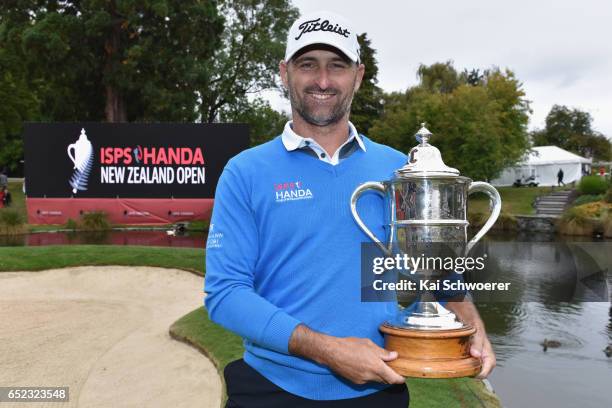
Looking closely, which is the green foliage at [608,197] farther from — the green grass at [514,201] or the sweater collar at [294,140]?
the sweater collar at [294,140]

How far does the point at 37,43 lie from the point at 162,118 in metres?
6.69

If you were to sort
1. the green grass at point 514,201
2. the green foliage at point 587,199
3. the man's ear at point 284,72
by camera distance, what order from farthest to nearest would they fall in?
the green grass at point 514,201 < the green foliage at point 587,199 < the man's ear at point 284,72

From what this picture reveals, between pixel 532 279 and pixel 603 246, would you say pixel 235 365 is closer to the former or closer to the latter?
pixel 532 279

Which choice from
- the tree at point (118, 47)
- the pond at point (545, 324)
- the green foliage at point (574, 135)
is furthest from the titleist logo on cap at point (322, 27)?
the green foliage at point (574, 135)

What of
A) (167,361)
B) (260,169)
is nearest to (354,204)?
(260,169)

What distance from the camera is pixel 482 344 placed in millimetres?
2088

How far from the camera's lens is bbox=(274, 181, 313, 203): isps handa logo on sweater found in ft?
7.09

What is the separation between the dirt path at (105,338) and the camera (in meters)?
6.16

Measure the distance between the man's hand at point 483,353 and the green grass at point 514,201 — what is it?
25992 millimetres

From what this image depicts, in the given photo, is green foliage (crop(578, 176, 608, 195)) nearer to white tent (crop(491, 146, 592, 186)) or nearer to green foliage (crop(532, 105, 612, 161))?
white tent (crop(491, 146, 592, 186))

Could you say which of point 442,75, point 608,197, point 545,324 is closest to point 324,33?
point 545,324

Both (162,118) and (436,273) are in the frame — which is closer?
(436,273)

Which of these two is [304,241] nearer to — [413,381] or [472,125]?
[413,381]

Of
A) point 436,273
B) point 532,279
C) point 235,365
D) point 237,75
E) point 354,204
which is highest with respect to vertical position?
point 237,75
